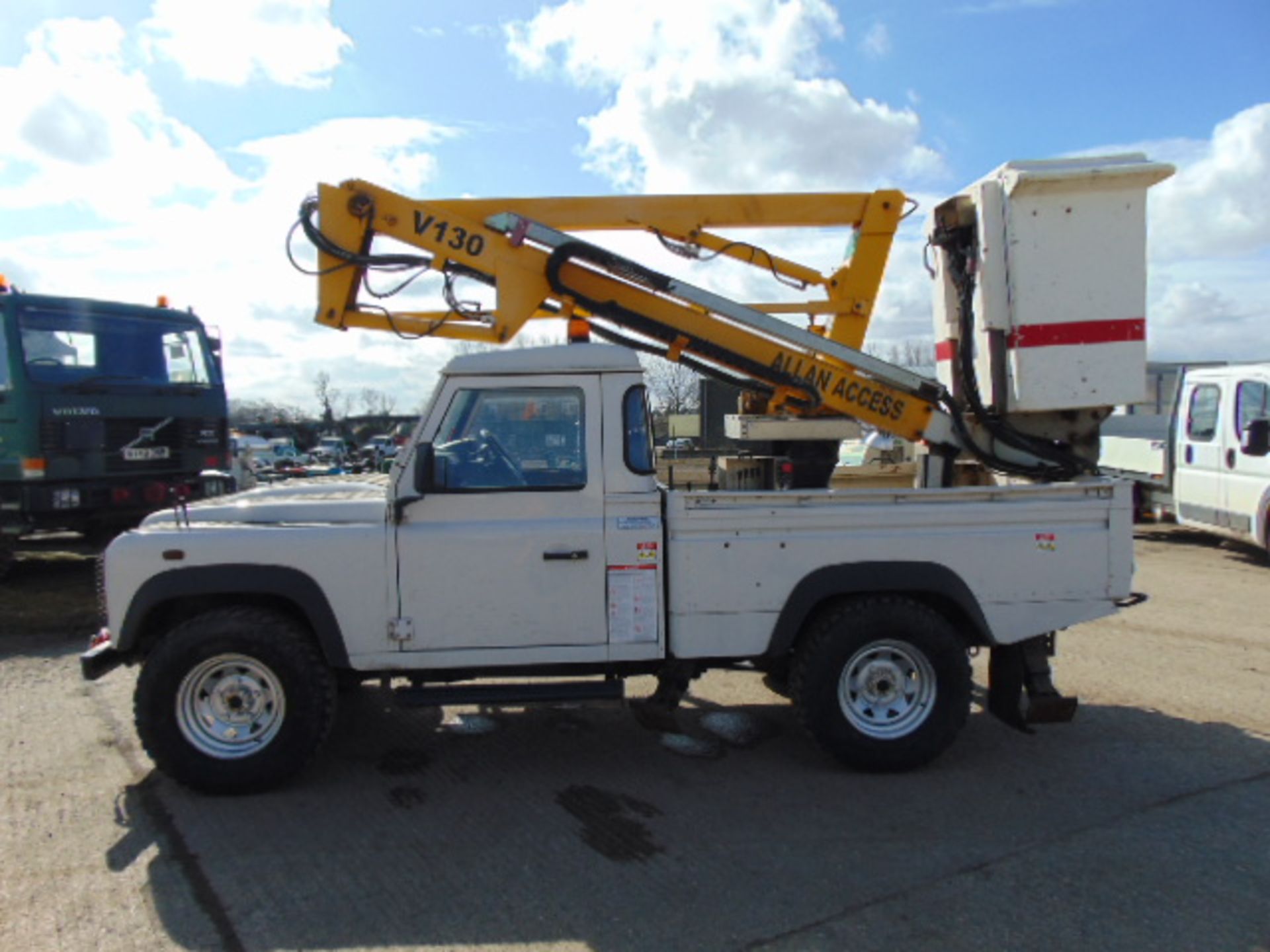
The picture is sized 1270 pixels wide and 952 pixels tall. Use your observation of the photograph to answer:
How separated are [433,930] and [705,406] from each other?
5.96 meters

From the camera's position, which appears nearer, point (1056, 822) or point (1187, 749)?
point (1056, 822)

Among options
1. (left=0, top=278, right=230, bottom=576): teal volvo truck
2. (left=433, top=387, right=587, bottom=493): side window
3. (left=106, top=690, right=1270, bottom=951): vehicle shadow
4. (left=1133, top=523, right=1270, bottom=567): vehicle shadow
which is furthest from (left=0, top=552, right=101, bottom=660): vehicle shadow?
(left=1133, top=523, right=1270, bottom=567): vehicle shadow

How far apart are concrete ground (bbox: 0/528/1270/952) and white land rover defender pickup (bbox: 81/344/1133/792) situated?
1.45 ft

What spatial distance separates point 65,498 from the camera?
29.6 ft

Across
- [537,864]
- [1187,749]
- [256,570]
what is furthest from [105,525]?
[1187,749]

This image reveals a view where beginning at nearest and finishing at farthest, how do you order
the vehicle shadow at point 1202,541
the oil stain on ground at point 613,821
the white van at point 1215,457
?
the oil stain on ground at point 613,821, the white van at point 1215,457, the vehicle shadow at point 1202,541

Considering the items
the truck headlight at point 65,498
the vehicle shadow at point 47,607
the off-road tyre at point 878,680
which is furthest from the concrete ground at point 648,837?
the truck headlight at point 65,498

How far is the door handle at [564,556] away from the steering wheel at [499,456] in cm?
38

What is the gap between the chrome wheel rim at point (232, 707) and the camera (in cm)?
439

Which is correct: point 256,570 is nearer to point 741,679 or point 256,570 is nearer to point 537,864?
point 537,864

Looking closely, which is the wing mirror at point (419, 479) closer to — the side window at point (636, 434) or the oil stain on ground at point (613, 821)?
the side window at point (636, 434)

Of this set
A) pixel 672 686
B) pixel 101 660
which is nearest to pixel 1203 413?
pixel 672 686

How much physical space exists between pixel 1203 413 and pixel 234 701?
37.9 feet

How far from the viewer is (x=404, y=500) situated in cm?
439
